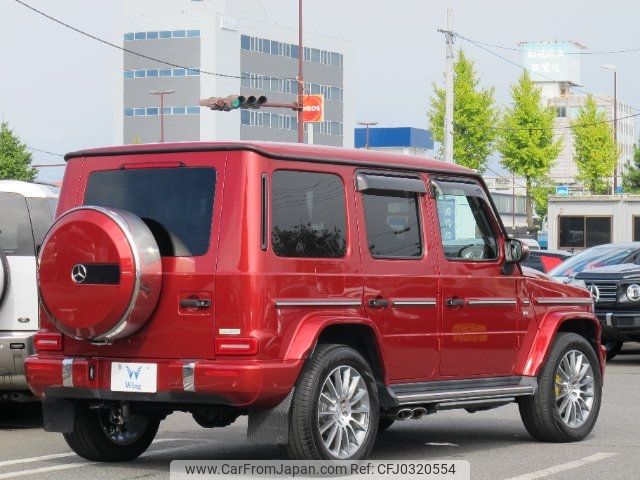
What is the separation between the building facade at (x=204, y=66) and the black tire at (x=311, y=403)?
118m

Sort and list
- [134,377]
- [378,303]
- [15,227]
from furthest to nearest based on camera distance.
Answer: [15,227] → [378,303] → [134,377]

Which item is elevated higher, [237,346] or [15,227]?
[15,227]

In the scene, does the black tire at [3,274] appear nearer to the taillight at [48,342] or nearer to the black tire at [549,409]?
the taillight at [48,342]

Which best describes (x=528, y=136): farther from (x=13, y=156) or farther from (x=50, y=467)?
(x=50, y=467)

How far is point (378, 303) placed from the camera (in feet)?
30.4

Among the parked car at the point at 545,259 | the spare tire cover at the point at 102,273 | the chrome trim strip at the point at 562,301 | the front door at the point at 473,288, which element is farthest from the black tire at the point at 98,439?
the parked car at the point at 545,259

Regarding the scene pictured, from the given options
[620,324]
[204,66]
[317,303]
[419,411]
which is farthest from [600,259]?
[204,66]

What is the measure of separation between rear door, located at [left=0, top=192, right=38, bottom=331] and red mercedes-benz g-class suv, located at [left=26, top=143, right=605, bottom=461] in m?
2.31

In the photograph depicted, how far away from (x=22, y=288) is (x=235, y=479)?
385 centimetres

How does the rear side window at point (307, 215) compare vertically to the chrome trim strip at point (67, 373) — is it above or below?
above

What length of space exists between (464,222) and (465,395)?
124 centimetres

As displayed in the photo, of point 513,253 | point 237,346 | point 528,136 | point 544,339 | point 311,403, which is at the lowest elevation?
point 311,403

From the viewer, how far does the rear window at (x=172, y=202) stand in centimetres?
873

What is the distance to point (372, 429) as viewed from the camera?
912 cm
